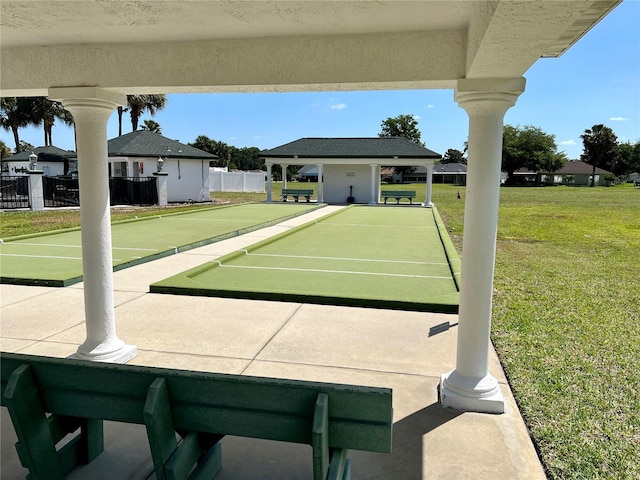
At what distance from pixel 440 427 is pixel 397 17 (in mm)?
2915

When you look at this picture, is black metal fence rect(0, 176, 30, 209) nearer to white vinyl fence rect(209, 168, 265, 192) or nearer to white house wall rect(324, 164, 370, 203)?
white house wall rect(324, 164, 370, 203)

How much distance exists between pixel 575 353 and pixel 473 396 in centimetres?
194

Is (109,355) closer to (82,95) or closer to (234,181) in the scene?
(82,95)

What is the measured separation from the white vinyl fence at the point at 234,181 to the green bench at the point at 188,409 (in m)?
45.1

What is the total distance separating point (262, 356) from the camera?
4.77 m

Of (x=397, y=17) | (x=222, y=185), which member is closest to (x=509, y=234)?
(x=397, y=17)

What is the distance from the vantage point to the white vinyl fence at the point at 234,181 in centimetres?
4681

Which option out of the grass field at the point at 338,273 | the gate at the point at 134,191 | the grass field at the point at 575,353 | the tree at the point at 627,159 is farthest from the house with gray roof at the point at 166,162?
the tree at the point at 627,159

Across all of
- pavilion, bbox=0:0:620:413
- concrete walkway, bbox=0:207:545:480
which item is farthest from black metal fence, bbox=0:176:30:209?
pavilion, bbox=0:0:620:413

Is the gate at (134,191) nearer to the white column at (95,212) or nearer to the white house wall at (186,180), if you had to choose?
the white house wall at (186,180)

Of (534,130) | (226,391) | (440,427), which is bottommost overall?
(440,427)

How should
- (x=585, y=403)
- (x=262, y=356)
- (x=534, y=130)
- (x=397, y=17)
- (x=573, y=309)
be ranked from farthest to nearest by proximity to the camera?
(x=534, y=130) → (x=573, y=309) → (x=262, y=356) → (x=585, y=403) → (x=397, y=17)

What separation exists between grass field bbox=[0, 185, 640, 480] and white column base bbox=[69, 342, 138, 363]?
366 centimetres

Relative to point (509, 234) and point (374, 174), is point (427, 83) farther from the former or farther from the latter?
point (374, 174)
